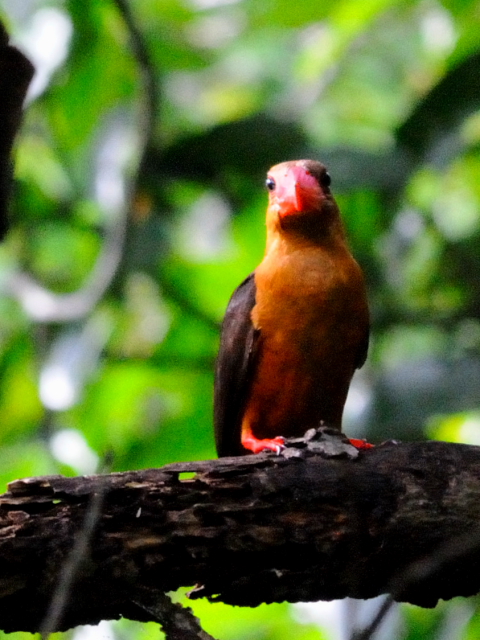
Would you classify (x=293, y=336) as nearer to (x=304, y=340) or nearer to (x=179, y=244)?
(x=304, y=340)

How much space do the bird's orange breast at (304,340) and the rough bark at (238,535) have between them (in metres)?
1.00

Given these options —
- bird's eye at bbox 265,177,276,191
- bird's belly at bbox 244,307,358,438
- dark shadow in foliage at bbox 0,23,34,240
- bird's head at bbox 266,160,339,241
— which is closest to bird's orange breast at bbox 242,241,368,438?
bird's belly at bbox 244,307,358,438

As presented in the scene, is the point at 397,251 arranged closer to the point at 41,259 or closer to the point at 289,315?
A: the point at 289,315

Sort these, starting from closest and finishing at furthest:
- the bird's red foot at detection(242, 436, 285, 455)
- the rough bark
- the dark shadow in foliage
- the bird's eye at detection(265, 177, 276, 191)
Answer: the dark shadow in foliage → the rough bark → the bird's red foot at detection(242, 436, 285, 455) → the bird's eye at detection(265, 177, 276, 191)

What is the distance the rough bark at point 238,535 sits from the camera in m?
3.11

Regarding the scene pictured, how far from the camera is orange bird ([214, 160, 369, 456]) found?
444 cm

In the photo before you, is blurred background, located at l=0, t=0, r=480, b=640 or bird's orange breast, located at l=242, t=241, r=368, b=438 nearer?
bird's orange breast, located at l=242, t=241, r=368, b=438

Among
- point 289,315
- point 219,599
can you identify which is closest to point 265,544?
point 219,599

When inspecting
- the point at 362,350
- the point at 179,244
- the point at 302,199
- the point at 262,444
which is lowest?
the point at 262,444

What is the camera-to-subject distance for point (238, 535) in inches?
127

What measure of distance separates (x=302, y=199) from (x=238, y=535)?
78.8 inches

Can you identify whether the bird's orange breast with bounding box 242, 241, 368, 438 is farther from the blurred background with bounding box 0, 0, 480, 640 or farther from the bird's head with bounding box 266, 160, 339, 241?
the blurred background with bounding box 0, 0, 480, 640

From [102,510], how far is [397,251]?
3607 millimetres

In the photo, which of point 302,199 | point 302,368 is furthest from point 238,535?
point 302,199
